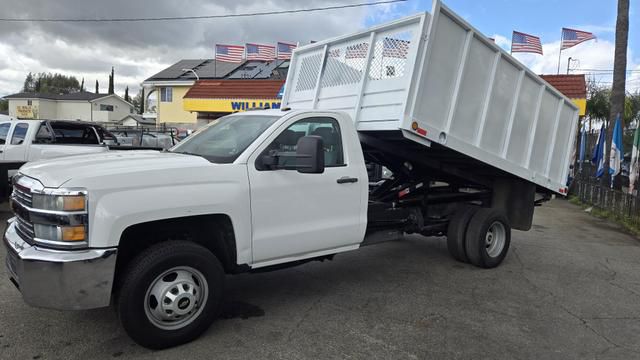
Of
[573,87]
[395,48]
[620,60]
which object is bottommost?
[395,48]

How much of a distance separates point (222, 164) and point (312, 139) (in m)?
0.80

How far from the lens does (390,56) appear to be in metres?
5.56

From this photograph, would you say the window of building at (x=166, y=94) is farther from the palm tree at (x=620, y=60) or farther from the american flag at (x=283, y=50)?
the palm tree at (x=620, y=60)

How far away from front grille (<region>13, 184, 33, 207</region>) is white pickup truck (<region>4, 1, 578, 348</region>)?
0.04m

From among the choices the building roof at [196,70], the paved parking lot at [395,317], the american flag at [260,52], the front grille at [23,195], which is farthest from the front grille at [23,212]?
the building roof at [196,70]

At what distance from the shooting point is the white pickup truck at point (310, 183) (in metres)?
3.50

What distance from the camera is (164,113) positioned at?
37125mm

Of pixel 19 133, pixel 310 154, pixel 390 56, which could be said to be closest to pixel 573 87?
pixel 390 56

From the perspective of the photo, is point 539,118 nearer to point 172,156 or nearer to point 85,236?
point 172,156

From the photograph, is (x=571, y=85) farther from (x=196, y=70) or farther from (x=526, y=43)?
(x=196, y=70)

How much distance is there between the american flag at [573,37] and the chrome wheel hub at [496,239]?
18217 mm

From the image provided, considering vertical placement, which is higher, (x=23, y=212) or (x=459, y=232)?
(x=23, y=212)

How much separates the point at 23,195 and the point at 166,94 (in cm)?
3536

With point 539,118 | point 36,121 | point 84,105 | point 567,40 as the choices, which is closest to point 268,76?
point 567,40
